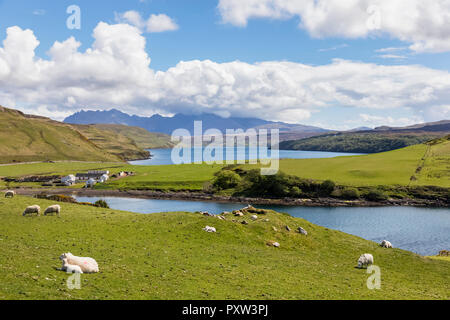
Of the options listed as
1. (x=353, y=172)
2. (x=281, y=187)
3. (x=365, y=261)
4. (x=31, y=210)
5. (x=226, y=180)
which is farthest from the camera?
(x=353, y=172)

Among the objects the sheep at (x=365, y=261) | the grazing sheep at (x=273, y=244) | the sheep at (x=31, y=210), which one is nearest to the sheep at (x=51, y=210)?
the sheep at (x=31, y=210)

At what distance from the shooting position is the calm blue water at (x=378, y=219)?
72125mm

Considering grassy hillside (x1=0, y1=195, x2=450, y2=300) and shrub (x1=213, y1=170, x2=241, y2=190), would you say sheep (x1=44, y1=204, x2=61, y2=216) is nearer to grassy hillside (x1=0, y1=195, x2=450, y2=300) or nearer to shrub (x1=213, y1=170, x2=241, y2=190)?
grassy hillside (x1=0, y1=195, x2=450, y2=300)

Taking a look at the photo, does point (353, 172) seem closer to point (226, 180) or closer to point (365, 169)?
point (365, 169)

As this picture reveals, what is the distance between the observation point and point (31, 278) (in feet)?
57.0

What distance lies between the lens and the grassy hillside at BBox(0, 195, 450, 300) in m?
18.3

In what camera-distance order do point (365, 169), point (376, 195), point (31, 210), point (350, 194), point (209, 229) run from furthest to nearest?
point (365, 169) < point (350, 194) < point (376, 195) < point (31, 210) < point (209, 229)

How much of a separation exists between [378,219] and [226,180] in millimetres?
68992

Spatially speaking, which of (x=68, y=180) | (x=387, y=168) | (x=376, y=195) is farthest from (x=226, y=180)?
(x=68, y=180)

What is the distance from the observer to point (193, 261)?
25578mm

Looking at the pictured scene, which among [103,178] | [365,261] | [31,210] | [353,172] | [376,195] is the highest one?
[353,172]

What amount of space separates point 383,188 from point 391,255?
104287mm

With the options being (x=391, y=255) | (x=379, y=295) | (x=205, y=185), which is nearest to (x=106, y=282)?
(x=379, y=295)
